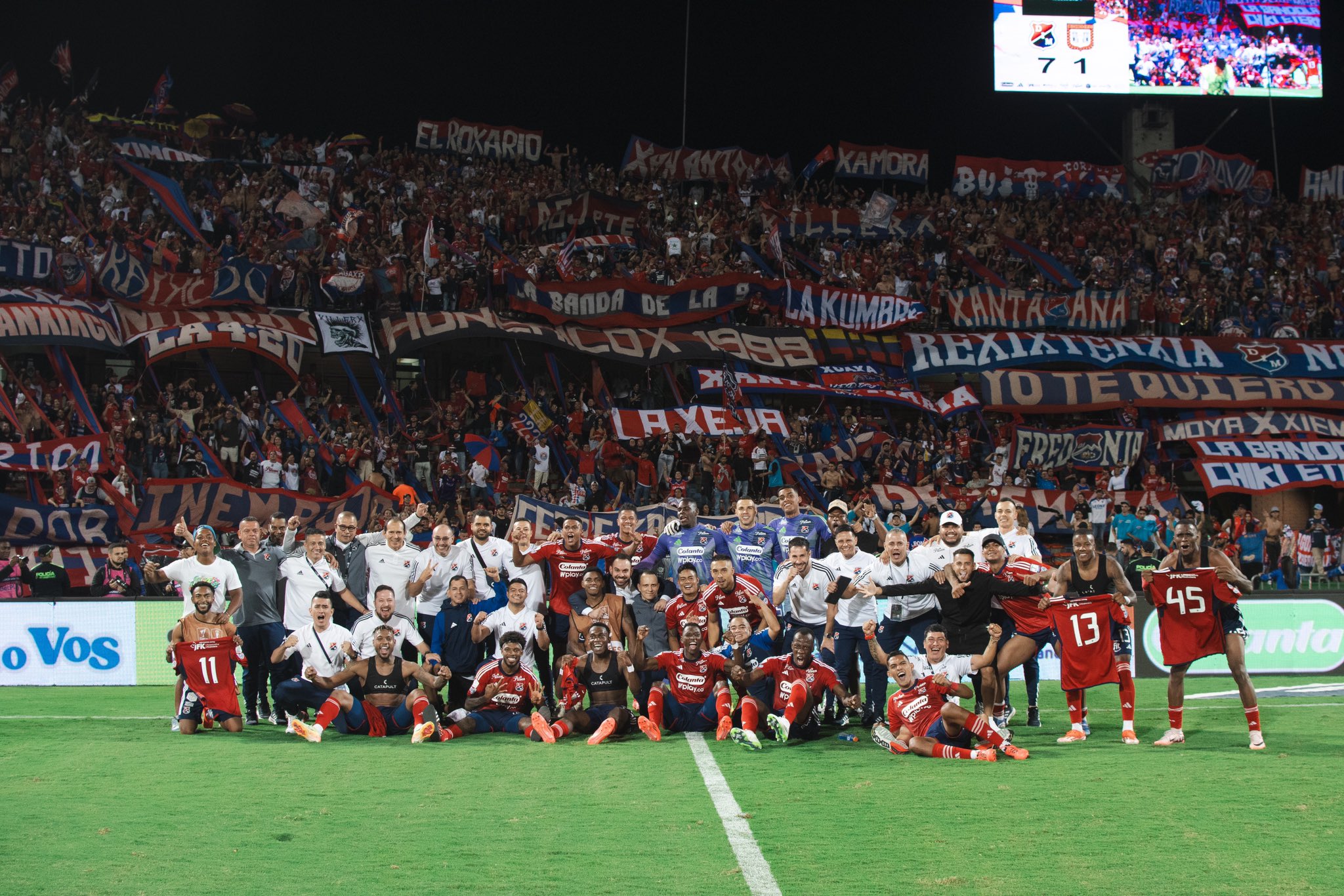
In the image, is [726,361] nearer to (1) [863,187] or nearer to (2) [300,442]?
(2) [300,442]

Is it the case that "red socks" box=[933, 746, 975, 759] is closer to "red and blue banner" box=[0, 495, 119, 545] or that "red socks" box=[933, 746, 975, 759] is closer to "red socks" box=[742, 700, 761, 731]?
"red socks" box=[742, 700, 761, 731]

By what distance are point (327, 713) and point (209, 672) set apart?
1385 mm

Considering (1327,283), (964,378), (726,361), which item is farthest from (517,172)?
(1327,283)

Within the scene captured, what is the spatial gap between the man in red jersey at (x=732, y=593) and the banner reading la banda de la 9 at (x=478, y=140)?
83.9 feet

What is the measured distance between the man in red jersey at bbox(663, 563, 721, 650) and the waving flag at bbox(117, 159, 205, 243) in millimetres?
19445

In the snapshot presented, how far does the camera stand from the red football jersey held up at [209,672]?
1152 centimetres

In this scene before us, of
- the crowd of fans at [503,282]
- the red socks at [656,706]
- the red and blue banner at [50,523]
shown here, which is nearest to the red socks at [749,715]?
the red socks at [656,706]

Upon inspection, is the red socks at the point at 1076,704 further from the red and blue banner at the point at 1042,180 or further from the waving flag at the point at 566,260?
the red and blue banner at the point at 1042,180

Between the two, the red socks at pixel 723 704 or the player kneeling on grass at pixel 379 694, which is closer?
the red socks at pixel 723 704

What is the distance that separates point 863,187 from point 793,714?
3336cm

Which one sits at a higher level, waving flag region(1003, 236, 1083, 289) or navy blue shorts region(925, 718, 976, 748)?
waving flag region(1003, 236, 1083, 289)

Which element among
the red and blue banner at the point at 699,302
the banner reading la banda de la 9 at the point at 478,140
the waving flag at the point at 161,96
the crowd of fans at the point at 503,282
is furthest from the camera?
the banner reading la banda de la 9 at the point at 478,140

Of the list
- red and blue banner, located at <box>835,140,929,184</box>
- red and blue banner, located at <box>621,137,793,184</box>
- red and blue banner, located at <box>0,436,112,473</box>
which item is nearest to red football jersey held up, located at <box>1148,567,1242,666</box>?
red and blue banner, located at <box>0,436,112,473</box>

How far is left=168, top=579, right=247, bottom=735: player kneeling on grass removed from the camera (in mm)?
11516
